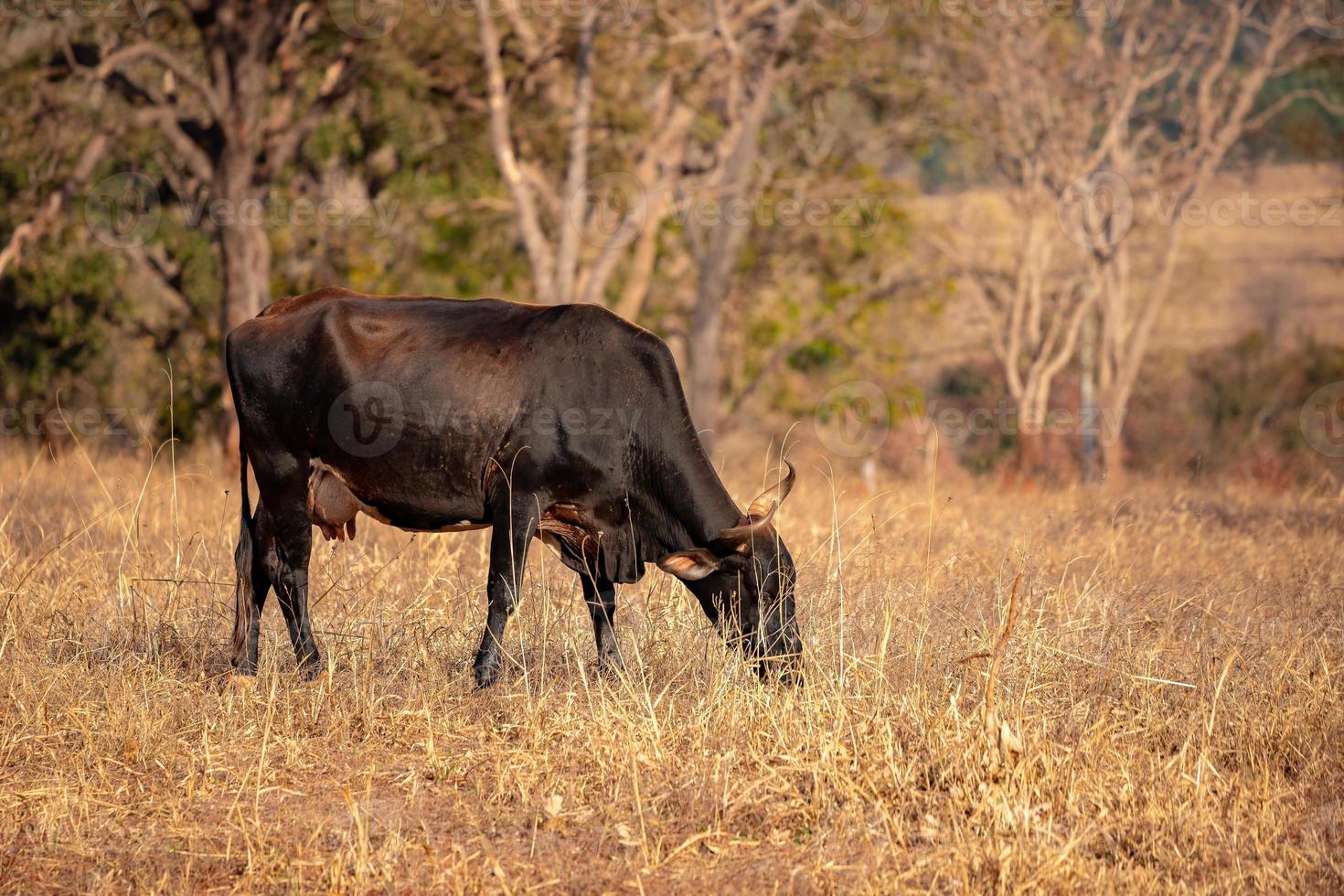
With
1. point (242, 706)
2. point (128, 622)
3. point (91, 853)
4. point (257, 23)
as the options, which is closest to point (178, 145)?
point (257, 23)

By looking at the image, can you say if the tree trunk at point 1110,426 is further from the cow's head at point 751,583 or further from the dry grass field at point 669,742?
the cow's head at point 751,583

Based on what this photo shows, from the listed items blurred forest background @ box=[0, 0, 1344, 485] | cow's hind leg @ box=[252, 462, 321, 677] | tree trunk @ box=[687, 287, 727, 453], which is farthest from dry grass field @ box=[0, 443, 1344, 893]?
tree trunk @ box=[687, 287, 727, 453]

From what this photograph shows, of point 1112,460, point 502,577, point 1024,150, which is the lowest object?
point 1112,460

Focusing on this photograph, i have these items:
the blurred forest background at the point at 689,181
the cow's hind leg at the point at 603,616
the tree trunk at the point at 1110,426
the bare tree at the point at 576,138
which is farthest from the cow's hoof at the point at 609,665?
the tree trunk at the point at 1110,426

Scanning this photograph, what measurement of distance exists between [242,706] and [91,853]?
1.21 m

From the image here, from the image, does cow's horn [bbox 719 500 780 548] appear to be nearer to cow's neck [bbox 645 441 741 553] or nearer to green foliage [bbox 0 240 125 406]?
cow's neck [bbox 645 441 741 553]

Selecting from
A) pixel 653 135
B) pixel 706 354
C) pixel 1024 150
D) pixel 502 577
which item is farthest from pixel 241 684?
pixel 1024 150

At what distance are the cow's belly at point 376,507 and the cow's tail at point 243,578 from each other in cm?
28

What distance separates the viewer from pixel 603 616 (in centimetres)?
645

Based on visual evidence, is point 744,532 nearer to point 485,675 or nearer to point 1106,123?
point 485,675

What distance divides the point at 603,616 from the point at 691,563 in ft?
2.11

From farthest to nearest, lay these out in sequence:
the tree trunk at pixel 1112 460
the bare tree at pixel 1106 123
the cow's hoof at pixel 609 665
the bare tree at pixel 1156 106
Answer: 1. the bare tree at pixel 1106 123
2. the bare tree at pixel 1156 106
3. the tree trunk at pixel 1112 460
4. the cow's hoof at pixel 609 665

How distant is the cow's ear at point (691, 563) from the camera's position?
5.96m

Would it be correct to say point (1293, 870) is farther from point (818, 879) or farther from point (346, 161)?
point (346, 161)
